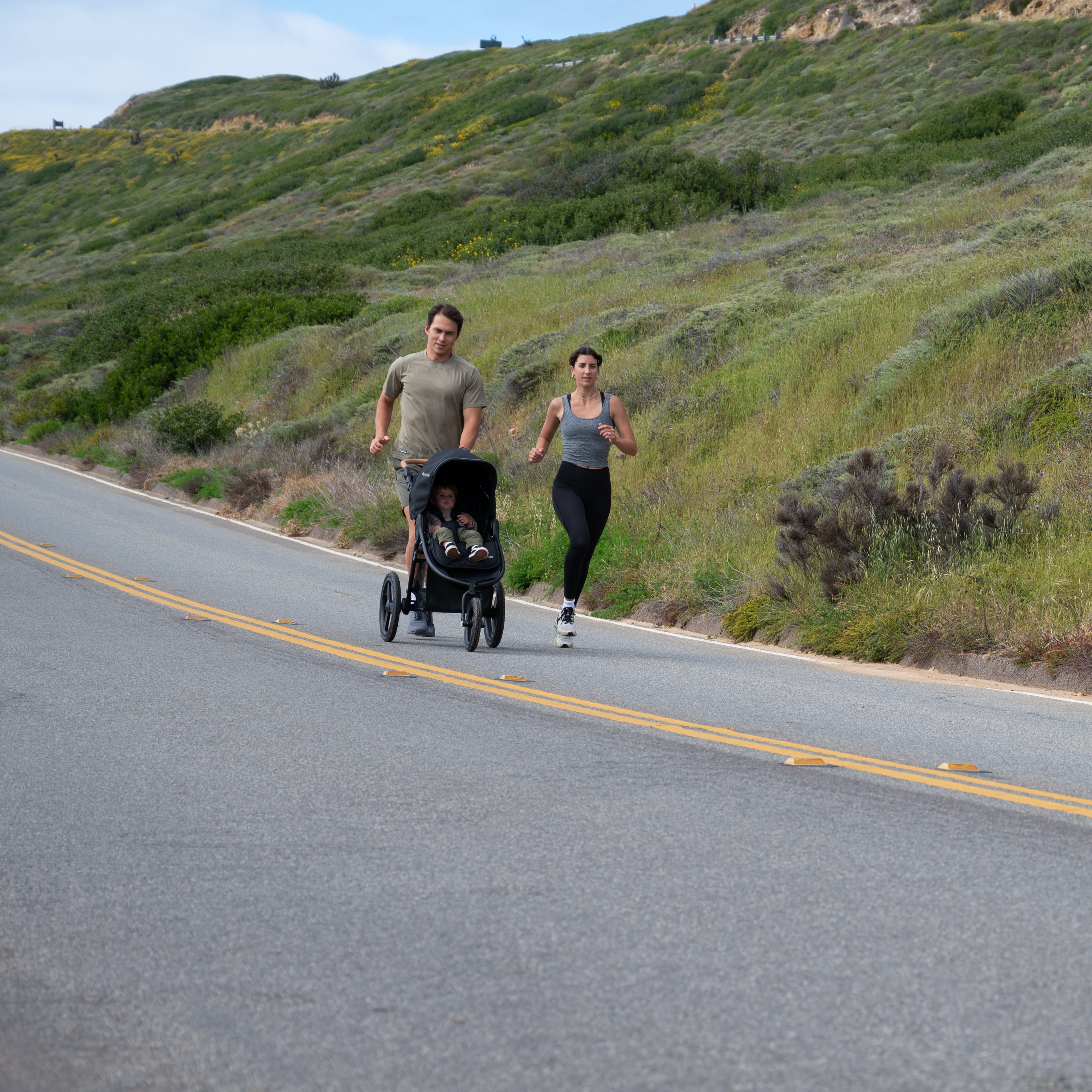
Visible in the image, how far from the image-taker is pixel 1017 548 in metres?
10.8

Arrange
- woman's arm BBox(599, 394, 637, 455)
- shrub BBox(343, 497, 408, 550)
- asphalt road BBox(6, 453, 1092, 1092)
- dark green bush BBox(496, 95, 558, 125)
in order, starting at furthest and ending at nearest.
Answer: dark green bush BBox(496, 95, 558, 125)
shrub BBox(343, 497, 408, 550)
woman's arm BBox(599, 394, 637, 455)
asphalt road BBox(6, 453, 1092, 1092)

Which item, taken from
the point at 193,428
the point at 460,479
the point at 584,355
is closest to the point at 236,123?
the point at 193,428

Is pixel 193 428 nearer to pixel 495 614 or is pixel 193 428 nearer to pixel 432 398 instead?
pixel 432 398

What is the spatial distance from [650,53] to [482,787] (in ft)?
276

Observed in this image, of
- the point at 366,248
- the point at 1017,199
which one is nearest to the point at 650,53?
the point at 366,248

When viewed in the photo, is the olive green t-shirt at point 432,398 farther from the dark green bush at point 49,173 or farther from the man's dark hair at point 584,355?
the dark green bush at point 49,173

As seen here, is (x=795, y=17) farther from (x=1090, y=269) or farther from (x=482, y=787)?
(x=482, y=787)

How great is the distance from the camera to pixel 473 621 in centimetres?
1000

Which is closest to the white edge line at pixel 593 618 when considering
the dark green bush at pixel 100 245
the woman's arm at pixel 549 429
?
the woman's arm at pixel 549 429

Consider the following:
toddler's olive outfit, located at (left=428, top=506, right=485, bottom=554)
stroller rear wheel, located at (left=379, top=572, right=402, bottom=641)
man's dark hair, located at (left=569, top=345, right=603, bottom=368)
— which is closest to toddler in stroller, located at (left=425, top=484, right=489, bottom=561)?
toddler's olive outfit, located at (left=428, top=506, right=485, bottom=554)

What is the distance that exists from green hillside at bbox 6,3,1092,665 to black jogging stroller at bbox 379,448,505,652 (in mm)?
2772

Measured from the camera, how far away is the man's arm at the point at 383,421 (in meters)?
10.0

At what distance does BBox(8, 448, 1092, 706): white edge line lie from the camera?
347 inches

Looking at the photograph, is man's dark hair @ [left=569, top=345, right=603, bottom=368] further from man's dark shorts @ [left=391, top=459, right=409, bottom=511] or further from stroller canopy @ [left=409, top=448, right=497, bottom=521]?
man's dark shorts @ [left=391, top=459, right=409, bottom=511]
